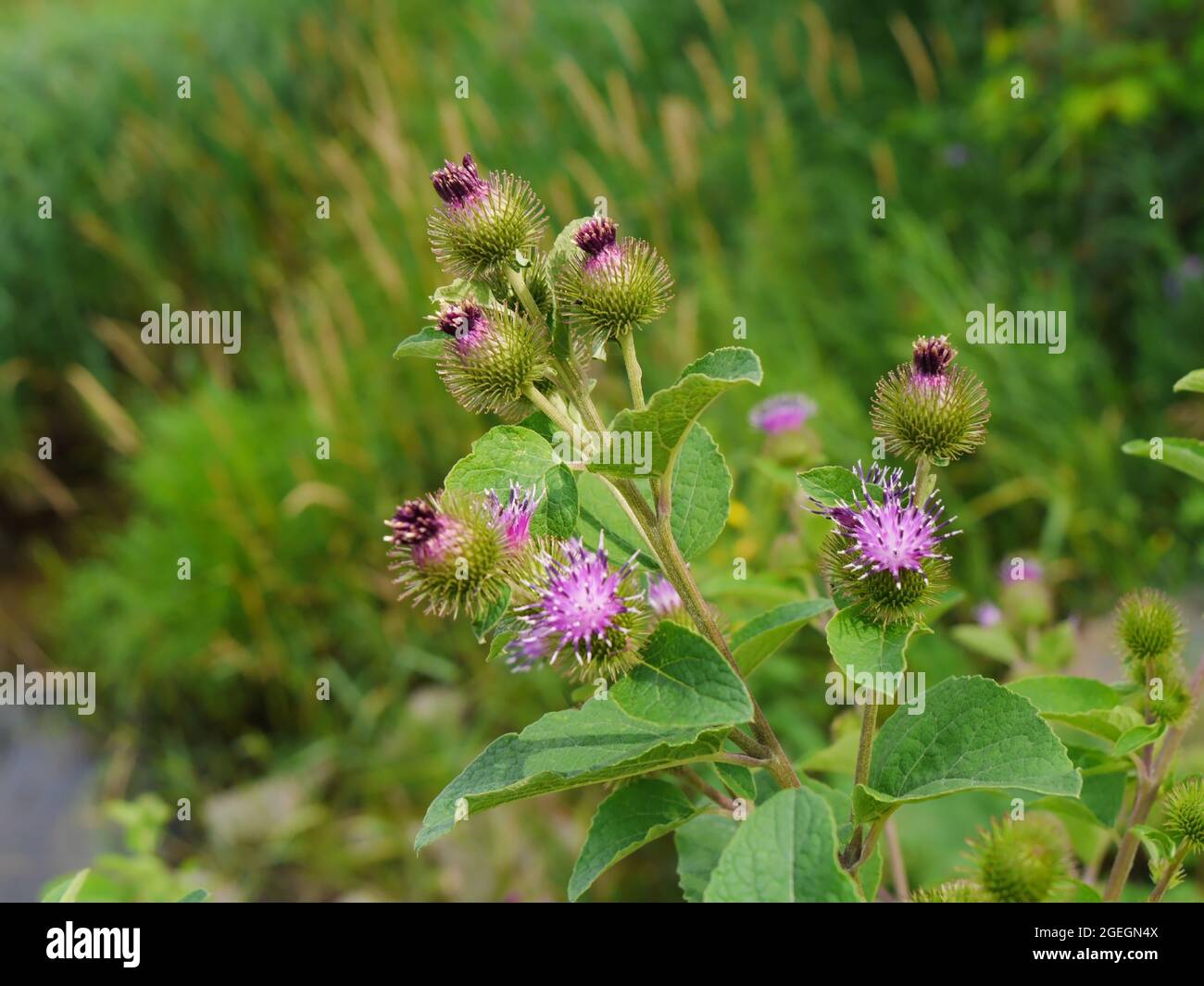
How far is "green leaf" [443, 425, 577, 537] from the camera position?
35.0 inches

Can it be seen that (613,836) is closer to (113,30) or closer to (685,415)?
(685,415)

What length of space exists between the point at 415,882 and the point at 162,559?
6.01ft

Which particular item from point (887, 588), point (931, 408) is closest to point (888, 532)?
point (887, 588)

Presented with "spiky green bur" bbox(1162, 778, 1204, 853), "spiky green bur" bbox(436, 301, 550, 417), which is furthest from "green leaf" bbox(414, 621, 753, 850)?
"spiky green bur" bbox(1162, 778, 1204, 853)

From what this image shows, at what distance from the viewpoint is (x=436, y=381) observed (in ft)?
15.3

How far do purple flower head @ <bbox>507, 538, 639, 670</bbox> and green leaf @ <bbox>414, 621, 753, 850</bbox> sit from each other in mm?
35

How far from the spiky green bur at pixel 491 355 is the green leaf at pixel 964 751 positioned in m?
0.45

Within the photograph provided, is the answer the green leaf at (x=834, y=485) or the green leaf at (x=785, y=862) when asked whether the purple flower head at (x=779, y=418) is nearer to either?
the green leaf at (x=834, y=485)

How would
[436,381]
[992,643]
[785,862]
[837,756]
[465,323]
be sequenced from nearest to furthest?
[785,862]
[465,323]
[837,756]
[992,643]
[436,381]

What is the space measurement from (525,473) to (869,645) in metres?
0.33

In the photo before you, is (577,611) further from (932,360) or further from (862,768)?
(932,360)

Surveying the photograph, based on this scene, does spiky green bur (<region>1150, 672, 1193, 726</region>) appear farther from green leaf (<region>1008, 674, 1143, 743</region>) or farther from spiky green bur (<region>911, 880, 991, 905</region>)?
spiky green bur (<region>911, 880, 991, 905</region>)

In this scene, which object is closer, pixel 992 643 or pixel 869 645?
pixel 869 645

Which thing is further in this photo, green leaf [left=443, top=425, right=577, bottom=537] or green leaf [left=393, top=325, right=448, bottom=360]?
green leaf [left=393, top=325, right=448, bottom=360]
